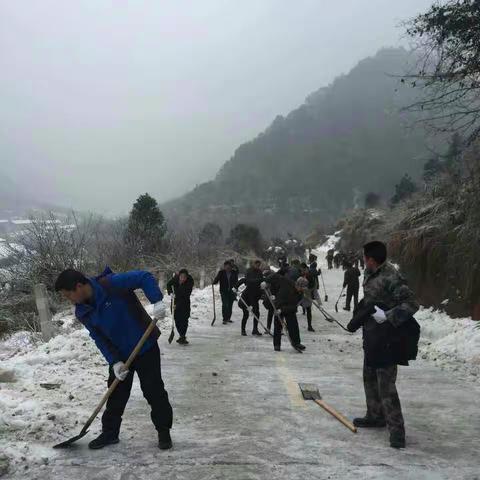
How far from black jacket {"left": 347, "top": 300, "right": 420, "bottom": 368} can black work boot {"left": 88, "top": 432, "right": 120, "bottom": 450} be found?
2.46 meters

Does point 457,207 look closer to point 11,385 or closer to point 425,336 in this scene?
point 425,336

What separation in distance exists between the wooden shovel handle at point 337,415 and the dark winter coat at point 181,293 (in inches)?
224

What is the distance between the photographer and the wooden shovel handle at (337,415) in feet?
18.1

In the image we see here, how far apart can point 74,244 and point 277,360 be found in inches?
788

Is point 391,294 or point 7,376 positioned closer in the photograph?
point 391,294

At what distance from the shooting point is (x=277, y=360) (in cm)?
984

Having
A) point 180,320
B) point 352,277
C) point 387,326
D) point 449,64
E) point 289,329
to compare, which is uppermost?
point 449,64

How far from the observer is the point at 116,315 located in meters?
4.98

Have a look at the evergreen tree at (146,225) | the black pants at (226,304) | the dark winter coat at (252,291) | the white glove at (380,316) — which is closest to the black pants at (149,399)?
the white glove at (380,316)

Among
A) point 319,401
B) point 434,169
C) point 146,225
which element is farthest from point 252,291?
point 146,225

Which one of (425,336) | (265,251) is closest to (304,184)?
(265,251)

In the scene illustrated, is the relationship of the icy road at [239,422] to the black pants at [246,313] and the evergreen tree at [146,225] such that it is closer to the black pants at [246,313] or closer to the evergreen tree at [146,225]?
the black pants at [246,313]

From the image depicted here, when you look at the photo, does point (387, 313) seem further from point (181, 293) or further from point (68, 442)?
point (181, 293)

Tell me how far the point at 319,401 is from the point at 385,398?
4.80ft
